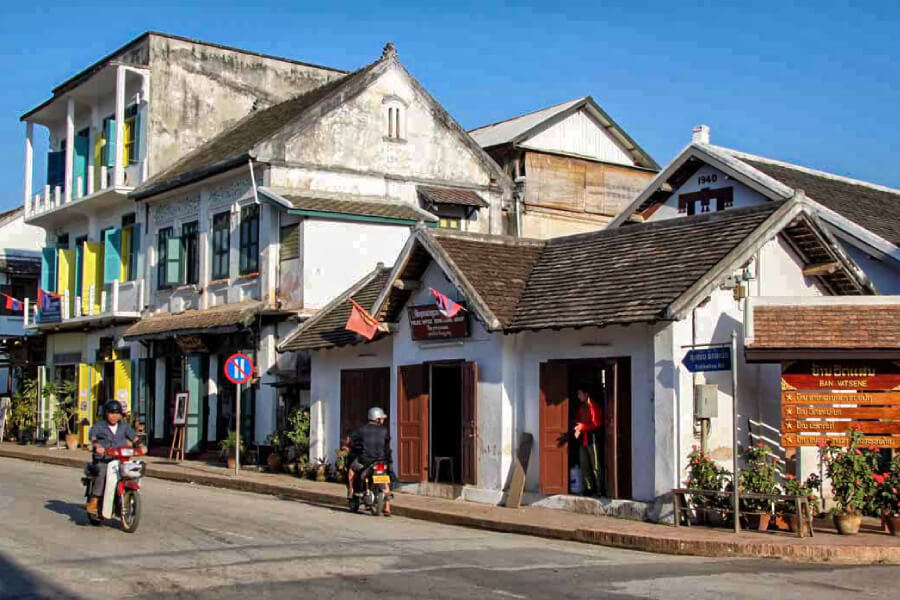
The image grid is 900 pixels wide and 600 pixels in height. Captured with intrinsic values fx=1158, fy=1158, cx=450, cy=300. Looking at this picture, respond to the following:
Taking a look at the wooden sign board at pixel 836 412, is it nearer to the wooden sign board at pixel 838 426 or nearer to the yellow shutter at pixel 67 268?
the wooden sign board at pixel 838 426

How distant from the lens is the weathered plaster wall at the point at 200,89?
34.1m

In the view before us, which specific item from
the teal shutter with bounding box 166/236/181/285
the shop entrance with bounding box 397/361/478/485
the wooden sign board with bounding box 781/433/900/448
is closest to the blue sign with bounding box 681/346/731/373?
the wooden sign board with bounding box 781/433/900/448

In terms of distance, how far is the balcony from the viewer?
113 ft

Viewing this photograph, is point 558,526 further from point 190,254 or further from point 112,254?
point 112,254

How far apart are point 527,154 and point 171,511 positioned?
20677 mm

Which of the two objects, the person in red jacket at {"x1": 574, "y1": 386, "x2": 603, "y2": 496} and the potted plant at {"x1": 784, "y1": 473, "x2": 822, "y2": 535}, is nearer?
the potted plant at {"x1": 784, "y1": 473, "x2": 822, "y2": 535}

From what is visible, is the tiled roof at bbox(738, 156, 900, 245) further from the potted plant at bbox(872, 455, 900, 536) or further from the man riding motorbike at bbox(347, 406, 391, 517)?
the man riding motorbike at bbox(347, 406, 391, 517)

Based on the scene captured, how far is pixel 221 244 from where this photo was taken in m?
30.5

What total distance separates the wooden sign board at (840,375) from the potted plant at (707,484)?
1.65 metres

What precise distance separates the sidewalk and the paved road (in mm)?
404

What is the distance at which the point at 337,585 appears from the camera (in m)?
10.8

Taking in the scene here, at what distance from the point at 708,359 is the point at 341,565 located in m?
6.38

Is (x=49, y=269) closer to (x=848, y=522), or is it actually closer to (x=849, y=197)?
(x=849, y=197)

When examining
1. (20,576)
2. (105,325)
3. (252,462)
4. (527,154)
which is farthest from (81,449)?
(20,576)
